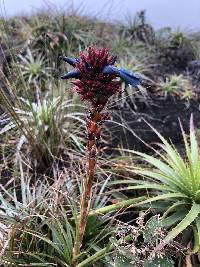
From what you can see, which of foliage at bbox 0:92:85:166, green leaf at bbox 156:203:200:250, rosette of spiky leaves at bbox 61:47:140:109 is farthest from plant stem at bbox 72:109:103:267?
foliage at bbox 0:92:85:166

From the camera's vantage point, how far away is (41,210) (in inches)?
115

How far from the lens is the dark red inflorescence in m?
1.99

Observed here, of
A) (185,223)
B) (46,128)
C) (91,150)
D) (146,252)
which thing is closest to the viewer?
(91,150)

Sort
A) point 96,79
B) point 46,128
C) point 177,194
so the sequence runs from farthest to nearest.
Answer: point 46,128, point 177,194, point 96,79

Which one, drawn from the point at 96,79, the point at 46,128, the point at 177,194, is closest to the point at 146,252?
the point at 177,194

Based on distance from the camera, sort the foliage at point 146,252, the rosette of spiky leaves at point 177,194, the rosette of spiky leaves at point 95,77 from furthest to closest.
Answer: the rosette of spiky leaves at point 177,194 → the foliage at point 146,252 → the rosette of spiky leaves at point 95,77

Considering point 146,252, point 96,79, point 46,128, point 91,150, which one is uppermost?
point 96,79

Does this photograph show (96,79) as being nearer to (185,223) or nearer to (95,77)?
(95,77)

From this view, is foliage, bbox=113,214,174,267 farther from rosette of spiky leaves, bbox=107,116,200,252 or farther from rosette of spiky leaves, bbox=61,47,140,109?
rosette of spiky leaves, bbox=61,47,140,109

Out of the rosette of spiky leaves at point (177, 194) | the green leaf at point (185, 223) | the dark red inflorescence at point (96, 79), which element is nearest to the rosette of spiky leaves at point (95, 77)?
the dark red inflorescence at point (96, 79)

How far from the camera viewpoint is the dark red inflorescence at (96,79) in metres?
1.99

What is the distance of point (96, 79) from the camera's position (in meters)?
1.99

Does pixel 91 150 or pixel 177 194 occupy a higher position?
pixel 91 150

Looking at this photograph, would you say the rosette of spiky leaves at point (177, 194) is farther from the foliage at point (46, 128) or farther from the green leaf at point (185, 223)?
the foliage at point (46, 128)
